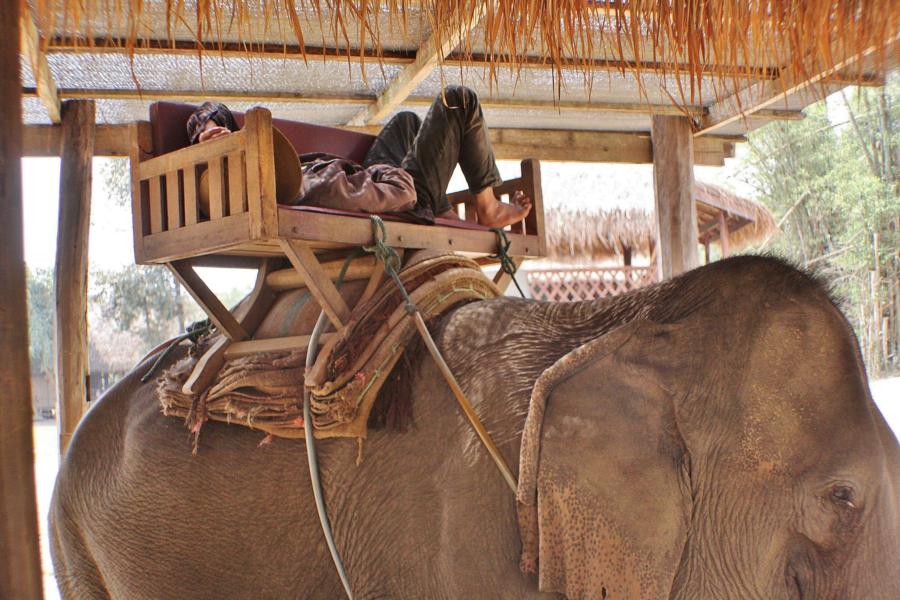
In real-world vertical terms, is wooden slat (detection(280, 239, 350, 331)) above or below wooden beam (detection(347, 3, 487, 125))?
below

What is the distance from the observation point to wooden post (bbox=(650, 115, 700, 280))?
196 inches

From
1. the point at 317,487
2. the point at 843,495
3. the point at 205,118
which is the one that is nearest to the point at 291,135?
the point at 205,118

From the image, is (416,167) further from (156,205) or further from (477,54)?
(477,54)

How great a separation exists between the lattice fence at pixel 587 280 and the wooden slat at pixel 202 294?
28.7 feet

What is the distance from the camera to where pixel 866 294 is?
613cm

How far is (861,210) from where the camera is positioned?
271 inches

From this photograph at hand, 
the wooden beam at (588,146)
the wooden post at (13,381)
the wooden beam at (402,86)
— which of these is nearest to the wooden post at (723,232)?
the wooden beam at (588,146)

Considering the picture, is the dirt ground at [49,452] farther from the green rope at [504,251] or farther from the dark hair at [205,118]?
the green rope at [504,251]

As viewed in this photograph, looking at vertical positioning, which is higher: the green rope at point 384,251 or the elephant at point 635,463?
the green rope at point 384,251

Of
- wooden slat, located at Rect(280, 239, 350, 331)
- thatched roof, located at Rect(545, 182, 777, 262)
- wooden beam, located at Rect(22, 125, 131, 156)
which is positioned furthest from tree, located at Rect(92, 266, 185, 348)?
wooden slat, located at Rect(280, 239, 350, 331)

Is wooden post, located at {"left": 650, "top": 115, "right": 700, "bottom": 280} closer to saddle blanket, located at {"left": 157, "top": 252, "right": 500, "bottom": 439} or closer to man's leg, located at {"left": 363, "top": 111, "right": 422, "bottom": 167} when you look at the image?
man's leg, located at {"left": 363, "top": 111, "right": 422, "bottom": 167}

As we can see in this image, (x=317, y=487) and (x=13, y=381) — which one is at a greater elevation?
(x=13, y=381)

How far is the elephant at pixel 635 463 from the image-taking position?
156cm

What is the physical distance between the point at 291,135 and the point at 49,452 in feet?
36.2
